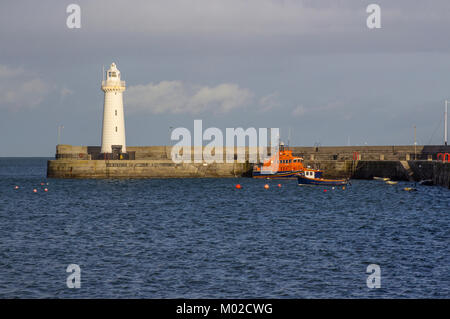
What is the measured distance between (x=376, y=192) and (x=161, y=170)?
2755 cm

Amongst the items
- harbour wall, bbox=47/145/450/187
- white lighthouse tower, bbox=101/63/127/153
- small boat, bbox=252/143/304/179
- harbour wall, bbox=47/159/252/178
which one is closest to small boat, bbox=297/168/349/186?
Result: small boat, bbox=252/143/304/179

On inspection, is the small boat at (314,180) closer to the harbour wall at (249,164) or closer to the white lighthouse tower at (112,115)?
the harbour wall at (249,164)

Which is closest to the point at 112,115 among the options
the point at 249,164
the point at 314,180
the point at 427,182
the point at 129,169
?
the point at 129,169

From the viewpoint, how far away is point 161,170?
73.8 meters

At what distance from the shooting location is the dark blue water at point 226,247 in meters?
18.9

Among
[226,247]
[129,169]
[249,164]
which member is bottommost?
[226,247]

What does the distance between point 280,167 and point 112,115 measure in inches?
892

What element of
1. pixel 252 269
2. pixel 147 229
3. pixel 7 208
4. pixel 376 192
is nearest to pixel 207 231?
pixel 147 229

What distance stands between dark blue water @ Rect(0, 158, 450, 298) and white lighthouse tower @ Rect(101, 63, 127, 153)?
2249cm

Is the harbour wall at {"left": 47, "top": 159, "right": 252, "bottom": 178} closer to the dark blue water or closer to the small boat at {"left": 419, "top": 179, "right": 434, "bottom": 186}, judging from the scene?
the dark blue water

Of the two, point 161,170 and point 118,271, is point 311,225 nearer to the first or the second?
point 118,271

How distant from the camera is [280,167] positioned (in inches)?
3022

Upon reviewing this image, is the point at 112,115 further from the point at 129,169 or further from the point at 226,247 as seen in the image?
the point at 226,247
